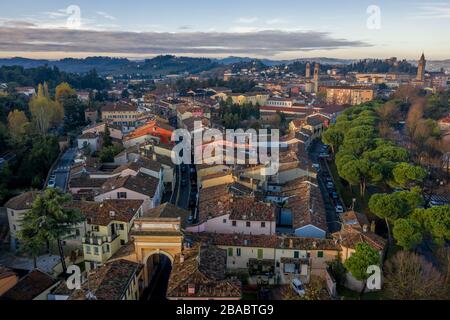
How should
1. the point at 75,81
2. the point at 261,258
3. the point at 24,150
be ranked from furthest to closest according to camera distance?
the point at 75,81
the point at 24,150
the point at 261,258

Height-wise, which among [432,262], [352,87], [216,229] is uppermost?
[352,87]

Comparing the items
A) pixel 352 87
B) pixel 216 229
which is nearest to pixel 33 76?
pixel 352 87

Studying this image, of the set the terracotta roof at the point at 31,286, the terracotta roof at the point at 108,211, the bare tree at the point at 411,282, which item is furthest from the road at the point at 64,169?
the bare tree at the point at 411,282

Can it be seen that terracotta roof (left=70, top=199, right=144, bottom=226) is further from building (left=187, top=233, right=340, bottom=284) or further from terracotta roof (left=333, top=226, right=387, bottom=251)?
terracotta roof (left=333, top=226, right=387, bottom=251)

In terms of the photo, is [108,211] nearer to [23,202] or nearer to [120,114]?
[23,202]

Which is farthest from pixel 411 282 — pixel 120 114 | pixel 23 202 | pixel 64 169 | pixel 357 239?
pixel 120 114

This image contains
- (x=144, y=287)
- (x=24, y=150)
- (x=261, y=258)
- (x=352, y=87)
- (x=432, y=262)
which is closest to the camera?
(x=144, y=287)
